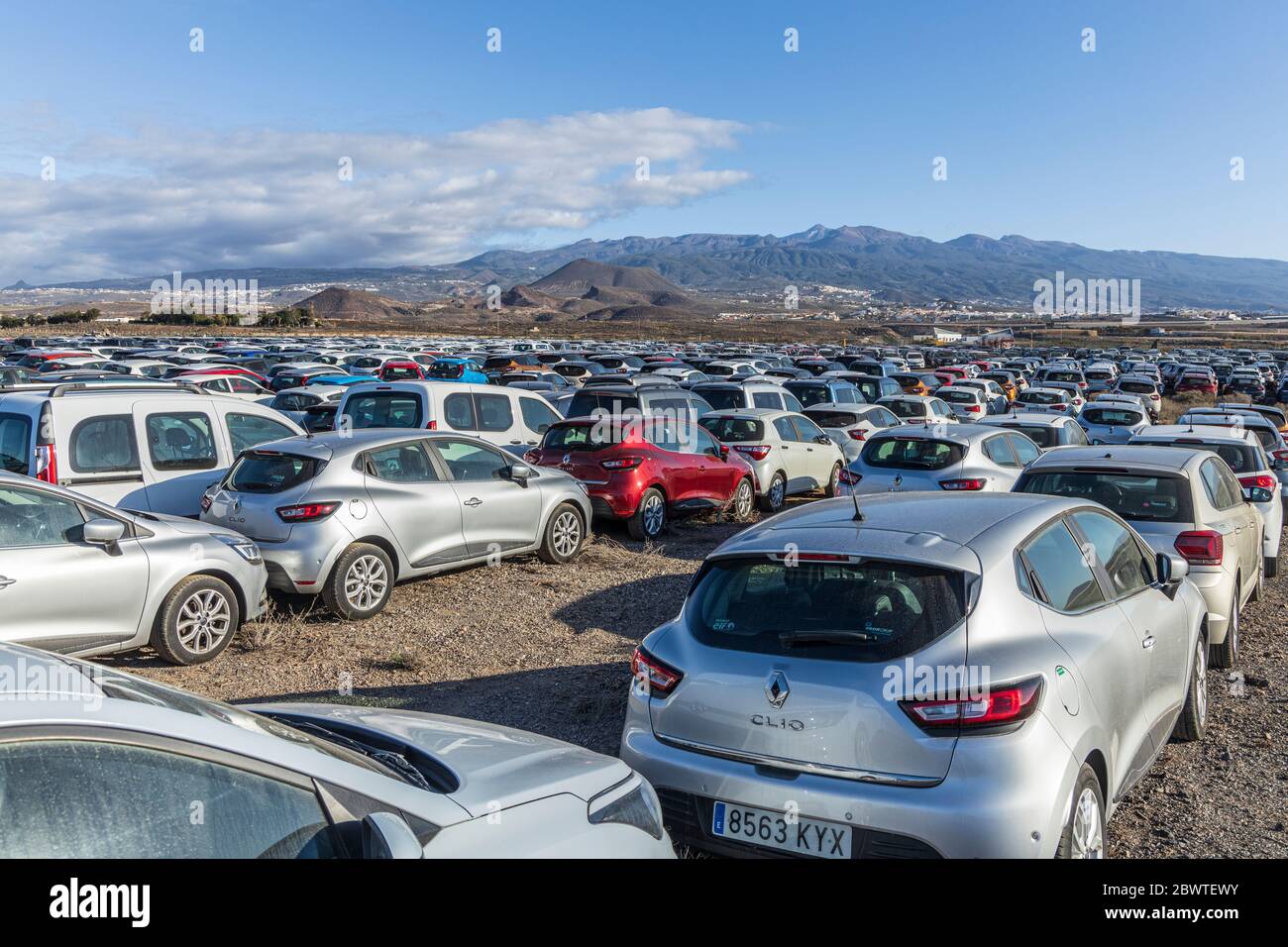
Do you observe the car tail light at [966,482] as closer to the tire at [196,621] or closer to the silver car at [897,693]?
the silver car at [897,693]

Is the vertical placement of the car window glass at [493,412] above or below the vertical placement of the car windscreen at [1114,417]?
above

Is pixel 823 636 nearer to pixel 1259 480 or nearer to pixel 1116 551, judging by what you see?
pixel 1116 551

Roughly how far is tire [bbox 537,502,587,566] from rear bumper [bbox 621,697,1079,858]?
6873mm

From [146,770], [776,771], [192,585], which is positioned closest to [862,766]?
[776,771]

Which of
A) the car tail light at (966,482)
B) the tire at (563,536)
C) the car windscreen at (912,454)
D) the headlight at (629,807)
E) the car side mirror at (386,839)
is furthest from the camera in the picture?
the car windscreen at (912,454)

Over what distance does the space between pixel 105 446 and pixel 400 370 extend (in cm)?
2037

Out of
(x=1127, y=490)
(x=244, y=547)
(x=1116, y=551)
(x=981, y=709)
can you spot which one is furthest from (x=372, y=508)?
(x=981, y=709)

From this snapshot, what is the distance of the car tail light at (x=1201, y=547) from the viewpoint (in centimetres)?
718

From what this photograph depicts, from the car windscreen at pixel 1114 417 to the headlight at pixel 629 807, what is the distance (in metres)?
17.4

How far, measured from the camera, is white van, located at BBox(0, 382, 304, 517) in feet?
28.5

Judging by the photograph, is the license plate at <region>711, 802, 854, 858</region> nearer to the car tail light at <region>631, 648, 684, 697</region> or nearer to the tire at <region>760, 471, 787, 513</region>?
the car tail light at <region>631, 648, 684, 697</region>

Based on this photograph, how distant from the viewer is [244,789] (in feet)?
7.95

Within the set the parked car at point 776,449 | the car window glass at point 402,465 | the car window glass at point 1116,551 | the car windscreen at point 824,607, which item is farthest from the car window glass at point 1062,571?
the parked car at point 776,449
